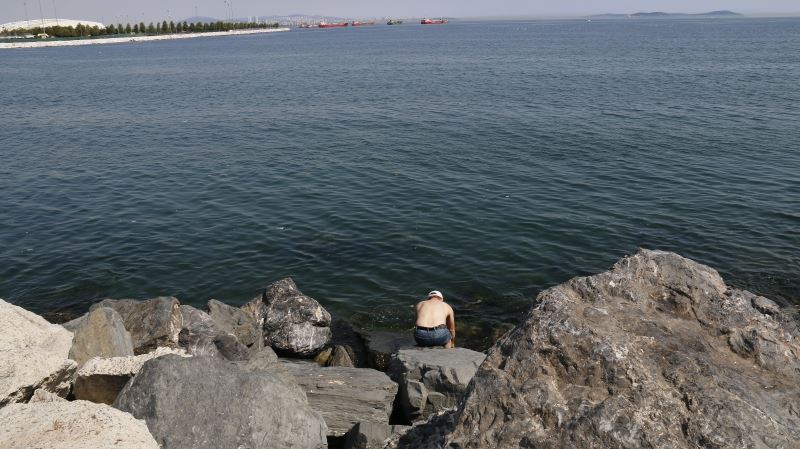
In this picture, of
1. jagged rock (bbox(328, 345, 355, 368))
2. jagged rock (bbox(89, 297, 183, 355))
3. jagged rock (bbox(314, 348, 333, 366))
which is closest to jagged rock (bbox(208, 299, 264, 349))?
jagged rock (bbox(89, 297, 183, 355))

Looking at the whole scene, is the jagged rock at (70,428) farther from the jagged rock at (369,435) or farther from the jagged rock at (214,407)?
the jagged rock at (369,435)

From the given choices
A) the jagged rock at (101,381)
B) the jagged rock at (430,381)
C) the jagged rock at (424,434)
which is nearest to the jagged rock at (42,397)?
the jagged rock at (101,381)

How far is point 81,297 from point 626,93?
5613 centimetres

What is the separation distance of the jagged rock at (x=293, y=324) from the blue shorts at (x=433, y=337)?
4070 millimetres

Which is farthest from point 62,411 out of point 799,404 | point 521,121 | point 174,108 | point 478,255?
point 174,108

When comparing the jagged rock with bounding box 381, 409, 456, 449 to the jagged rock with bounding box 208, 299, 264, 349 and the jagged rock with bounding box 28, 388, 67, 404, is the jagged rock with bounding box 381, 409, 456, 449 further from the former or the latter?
the jagged rock with bounding box 208, 299, 264, 349

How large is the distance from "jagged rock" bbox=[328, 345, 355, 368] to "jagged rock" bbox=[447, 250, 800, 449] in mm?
9898

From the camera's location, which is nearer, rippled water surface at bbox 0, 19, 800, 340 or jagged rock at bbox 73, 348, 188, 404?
jagged rock at bbox 73, 348, 188, 404

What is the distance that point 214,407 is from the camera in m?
10.2

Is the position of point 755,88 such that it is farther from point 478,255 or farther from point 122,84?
point 122,84

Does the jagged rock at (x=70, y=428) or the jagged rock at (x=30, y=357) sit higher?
the jagged rock at (x=70, y=428)

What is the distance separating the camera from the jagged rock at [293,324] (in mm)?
18625

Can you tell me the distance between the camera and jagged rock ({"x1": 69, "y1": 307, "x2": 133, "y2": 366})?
13.7 m

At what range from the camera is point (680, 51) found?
119 metres
